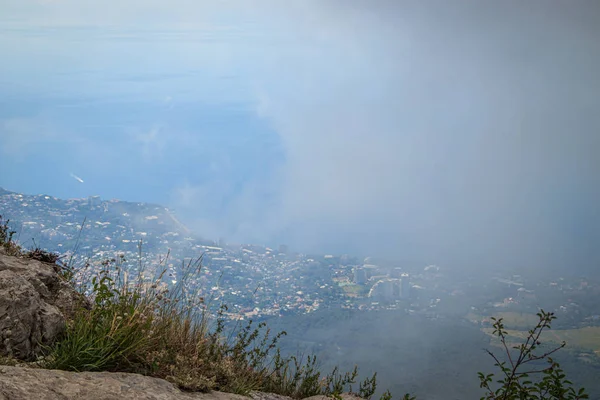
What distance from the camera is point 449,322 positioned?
28094 mm

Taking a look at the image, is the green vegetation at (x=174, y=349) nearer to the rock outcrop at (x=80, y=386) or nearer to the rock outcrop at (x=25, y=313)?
the rock outcrop at (x=25, y=313)

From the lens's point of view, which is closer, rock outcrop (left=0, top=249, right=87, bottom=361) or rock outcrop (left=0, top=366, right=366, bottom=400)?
rock outcrop (left=0, top=366, right=366, bottom=400)

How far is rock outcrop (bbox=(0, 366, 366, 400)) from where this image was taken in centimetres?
322

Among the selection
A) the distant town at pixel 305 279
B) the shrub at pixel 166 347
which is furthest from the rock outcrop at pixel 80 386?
the distant town at pixel 305 279

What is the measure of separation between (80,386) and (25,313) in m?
1.03

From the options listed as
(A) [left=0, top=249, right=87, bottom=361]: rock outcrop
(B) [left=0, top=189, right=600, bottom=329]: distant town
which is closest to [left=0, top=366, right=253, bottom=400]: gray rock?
(A) [left=0, top=249, right=87, bottom=361]: rock outcrop

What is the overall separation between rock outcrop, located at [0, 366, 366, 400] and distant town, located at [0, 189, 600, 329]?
10990 millimetres

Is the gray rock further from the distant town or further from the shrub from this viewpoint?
the distant town

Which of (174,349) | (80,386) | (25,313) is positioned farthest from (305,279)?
(80,386)

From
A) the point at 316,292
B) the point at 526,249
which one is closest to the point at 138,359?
the point at 316,292

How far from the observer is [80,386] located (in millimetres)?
3561

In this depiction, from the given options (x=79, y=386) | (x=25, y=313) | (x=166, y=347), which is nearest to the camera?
(x=79, y=386)

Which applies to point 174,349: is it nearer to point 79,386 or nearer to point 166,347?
point 166,347

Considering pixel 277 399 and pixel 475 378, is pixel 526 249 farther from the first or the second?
pixel 277 399
